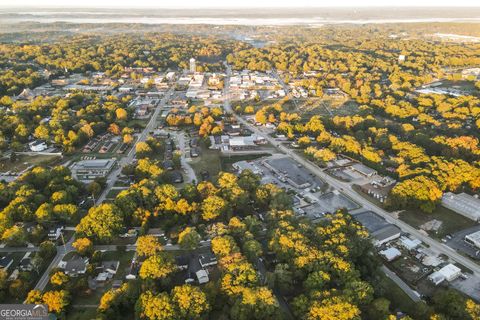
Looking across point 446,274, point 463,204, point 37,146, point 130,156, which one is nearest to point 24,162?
point 37,146

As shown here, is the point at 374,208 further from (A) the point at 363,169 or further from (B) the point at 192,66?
(B) the point at 192,66

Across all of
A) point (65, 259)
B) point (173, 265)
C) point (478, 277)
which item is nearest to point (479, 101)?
point (478, 277)

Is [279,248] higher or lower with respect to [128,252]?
higher

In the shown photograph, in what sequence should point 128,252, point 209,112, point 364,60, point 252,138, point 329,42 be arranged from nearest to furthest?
point 128,252
point 252,138
point 209,112
point 364,60
point 329,42

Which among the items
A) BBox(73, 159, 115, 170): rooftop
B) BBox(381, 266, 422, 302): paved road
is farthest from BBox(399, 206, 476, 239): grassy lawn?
BBox(73, 159, 115, 170): rooftop

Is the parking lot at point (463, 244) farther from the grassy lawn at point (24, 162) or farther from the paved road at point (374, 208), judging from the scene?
the grassy lawn at point (24, 162)

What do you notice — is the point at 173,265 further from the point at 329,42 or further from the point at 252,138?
the point at 329,42
